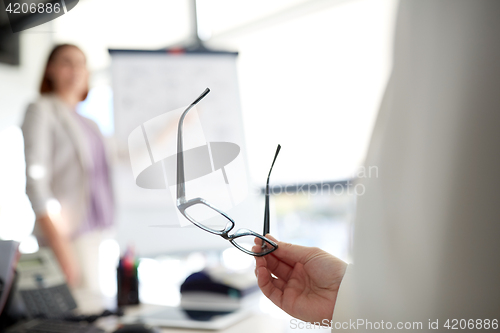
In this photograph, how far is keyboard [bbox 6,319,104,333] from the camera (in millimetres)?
686

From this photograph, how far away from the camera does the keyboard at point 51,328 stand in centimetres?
69

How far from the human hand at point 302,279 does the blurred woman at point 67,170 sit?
A: 1.06 m

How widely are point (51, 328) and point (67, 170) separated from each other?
2.94 ft

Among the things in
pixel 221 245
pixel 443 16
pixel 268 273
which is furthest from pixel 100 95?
pixel 443 16

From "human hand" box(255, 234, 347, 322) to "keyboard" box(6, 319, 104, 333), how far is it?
0.42 metres

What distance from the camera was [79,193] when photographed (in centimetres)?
150

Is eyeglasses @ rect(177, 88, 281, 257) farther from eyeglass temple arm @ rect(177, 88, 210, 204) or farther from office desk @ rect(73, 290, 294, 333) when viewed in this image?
office desk @ rect(73, 290, 294, 333)

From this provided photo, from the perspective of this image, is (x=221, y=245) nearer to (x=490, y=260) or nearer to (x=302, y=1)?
(x=490, y=260)

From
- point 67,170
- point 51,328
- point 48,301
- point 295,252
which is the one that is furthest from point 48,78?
point 295,252

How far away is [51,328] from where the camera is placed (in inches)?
27.6

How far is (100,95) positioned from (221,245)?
3.18 ft

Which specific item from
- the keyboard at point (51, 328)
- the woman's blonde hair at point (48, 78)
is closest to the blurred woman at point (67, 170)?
the woman's blonde hair at point (48, 78)

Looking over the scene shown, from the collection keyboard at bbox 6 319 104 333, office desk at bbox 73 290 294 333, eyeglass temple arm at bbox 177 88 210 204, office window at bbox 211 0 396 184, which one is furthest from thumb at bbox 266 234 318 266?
office window at bbox 211 0 396 184

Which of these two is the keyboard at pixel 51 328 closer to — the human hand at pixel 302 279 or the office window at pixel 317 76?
the human hand at pixel 302 279
